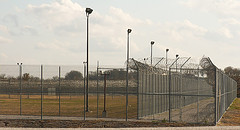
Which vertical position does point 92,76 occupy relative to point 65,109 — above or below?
above

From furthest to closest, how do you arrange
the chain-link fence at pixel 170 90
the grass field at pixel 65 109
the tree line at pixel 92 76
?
the grass field at pixel 65 109 → the tree line at pixel 92 76 → the chain-link fence at pixel 170 90

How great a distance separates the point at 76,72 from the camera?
1958 centimetres

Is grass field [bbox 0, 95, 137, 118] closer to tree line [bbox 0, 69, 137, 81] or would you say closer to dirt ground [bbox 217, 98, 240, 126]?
tree line [bbox 0, 69, 137, 81]

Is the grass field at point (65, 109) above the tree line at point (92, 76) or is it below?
below

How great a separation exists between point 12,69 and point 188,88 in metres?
13.2

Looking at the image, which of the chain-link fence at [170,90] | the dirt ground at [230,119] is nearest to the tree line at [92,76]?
the chain-link fence at [170,90]

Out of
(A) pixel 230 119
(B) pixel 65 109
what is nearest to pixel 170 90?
(A) pixel 230 119

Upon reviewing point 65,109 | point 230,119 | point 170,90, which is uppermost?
point 170,90

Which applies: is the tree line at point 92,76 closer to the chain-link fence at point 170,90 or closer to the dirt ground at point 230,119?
the chain-link fence at point 170,90

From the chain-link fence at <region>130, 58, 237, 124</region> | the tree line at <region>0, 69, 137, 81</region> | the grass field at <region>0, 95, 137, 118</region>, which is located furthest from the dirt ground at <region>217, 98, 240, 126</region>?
the tree line at <region>0, 69, 137, 81</region>

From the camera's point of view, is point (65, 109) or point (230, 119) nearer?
point (230, 119)

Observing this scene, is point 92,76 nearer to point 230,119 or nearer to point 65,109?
point 65,109

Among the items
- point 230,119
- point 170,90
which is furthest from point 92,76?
point 230,119

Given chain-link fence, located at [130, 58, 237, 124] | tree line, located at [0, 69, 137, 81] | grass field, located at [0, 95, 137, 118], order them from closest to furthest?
chain-link fence, located at [130, 58, 237, 124] < tree line, located at [0, 69, 137, 81] < grass field, located at [0, 95, 137, 118]
